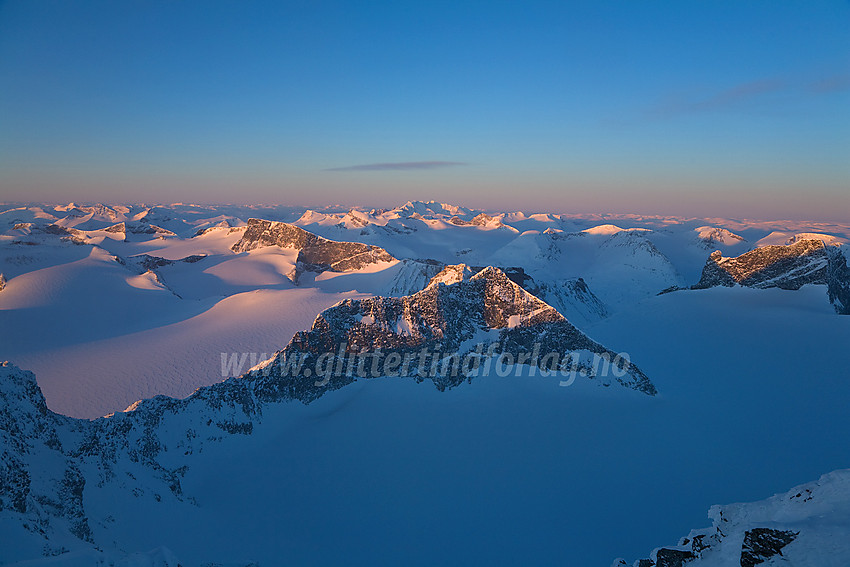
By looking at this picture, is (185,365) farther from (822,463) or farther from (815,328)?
(815,328)

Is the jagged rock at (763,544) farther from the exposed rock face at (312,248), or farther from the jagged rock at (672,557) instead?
the exposed rock face at (312,248)

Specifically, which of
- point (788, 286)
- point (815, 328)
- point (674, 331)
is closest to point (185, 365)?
point (674, 331)

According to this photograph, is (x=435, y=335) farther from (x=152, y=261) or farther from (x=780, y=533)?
(x=152, y=261)

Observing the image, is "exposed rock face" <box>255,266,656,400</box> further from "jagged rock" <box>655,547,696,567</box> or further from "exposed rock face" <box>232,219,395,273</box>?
"exposed rock face" <box>232,219,395,273</box>

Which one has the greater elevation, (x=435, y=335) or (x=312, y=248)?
(x=312, y=248)

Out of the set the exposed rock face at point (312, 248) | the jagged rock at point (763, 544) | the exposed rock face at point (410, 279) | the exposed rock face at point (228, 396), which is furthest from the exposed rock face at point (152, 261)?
the jagged rock at point (763, 544)

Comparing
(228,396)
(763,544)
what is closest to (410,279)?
(228,396)
